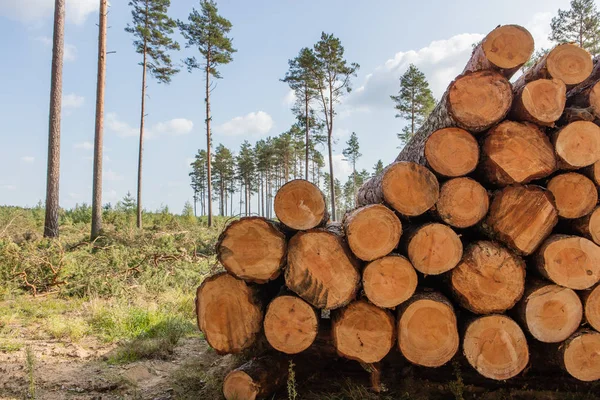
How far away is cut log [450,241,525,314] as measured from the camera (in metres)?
2.50

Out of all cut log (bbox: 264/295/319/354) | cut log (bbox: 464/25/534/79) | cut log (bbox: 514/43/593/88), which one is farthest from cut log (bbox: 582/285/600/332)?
cut log (bbox: 264/295/319/354)

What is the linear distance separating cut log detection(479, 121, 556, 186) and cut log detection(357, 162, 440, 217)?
0.45m

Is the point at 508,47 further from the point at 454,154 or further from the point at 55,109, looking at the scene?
the point at 55,109

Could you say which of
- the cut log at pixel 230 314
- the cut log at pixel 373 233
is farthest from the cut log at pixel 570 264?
the cut log at pixel 230 314

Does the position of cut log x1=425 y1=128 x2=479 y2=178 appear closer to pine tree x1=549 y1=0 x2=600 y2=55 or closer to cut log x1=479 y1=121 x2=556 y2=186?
cut log x1=479 y1=121 x2=556 y2=186

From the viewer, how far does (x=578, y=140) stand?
2.61m

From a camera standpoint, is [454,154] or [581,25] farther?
[581,25]

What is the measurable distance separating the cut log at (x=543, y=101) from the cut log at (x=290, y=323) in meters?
1.99

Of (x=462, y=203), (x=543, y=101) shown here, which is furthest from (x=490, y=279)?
(x=543, y=101)

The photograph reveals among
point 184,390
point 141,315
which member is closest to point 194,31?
point 141,315

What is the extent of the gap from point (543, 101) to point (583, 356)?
5.63ft

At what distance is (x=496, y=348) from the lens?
8.20 ft

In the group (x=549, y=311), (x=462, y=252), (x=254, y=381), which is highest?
(x=462, y=252)

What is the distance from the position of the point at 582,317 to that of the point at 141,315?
456cm
